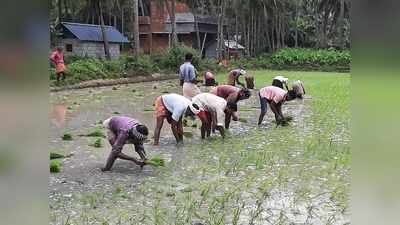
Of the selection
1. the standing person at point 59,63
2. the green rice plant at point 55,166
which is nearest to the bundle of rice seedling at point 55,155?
the green rice plant at point 55,166

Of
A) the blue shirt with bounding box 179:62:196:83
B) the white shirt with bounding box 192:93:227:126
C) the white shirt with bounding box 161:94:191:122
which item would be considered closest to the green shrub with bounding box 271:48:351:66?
the blue shirt with bounding box 179:62:196:83

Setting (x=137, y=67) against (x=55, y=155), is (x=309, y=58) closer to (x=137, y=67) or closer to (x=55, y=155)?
(x=137, y=67)

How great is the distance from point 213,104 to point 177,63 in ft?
59.5

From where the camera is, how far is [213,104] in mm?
8984

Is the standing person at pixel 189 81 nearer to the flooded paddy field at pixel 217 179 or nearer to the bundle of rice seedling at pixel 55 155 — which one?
the flooded paddy field at pixel 217 179

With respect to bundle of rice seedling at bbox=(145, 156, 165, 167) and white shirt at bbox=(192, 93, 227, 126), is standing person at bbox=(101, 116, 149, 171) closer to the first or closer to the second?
bundle of rice seedling at bbox=(145, 156, 165, 167)

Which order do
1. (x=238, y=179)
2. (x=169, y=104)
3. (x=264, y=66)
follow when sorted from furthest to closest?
1. (x=264, y=66)
2. (x=169, y=104)
3. (x=238, y=179)

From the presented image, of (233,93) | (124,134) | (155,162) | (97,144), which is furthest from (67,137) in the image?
(233,93)

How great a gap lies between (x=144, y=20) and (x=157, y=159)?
3362cm

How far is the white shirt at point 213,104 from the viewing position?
353 inches
